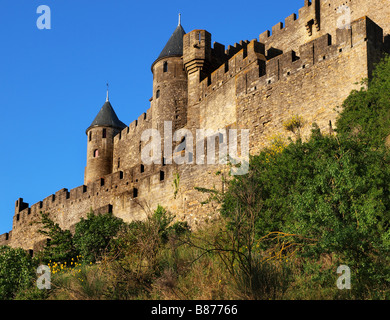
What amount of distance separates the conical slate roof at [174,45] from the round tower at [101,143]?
9.05 meters

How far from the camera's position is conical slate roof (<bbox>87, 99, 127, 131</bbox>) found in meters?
38.5

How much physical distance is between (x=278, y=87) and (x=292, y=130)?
1.86m

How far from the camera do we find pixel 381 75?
16641mm

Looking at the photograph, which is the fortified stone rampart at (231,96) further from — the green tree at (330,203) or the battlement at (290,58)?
the green tree at (330,203)

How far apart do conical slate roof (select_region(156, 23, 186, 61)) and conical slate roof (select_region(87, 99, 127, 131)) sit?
923 cm

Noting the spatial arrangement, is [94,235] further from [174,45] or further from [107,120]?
[107,120]

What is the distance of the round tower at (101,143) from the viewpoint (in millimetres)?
36562

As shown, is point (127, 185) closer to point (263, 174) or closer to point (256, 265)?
point (263, 174)

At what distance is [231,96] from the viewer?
23172mm

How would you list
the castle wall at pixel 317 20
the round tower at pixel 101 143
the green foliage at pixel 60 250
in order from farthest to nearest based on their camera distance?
the round tower at pixel 101 143
the castle wall at pixel 317 20
the green foliage at pixel 60 250

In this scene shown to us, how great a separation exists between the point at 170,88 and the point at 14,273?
656 inches
